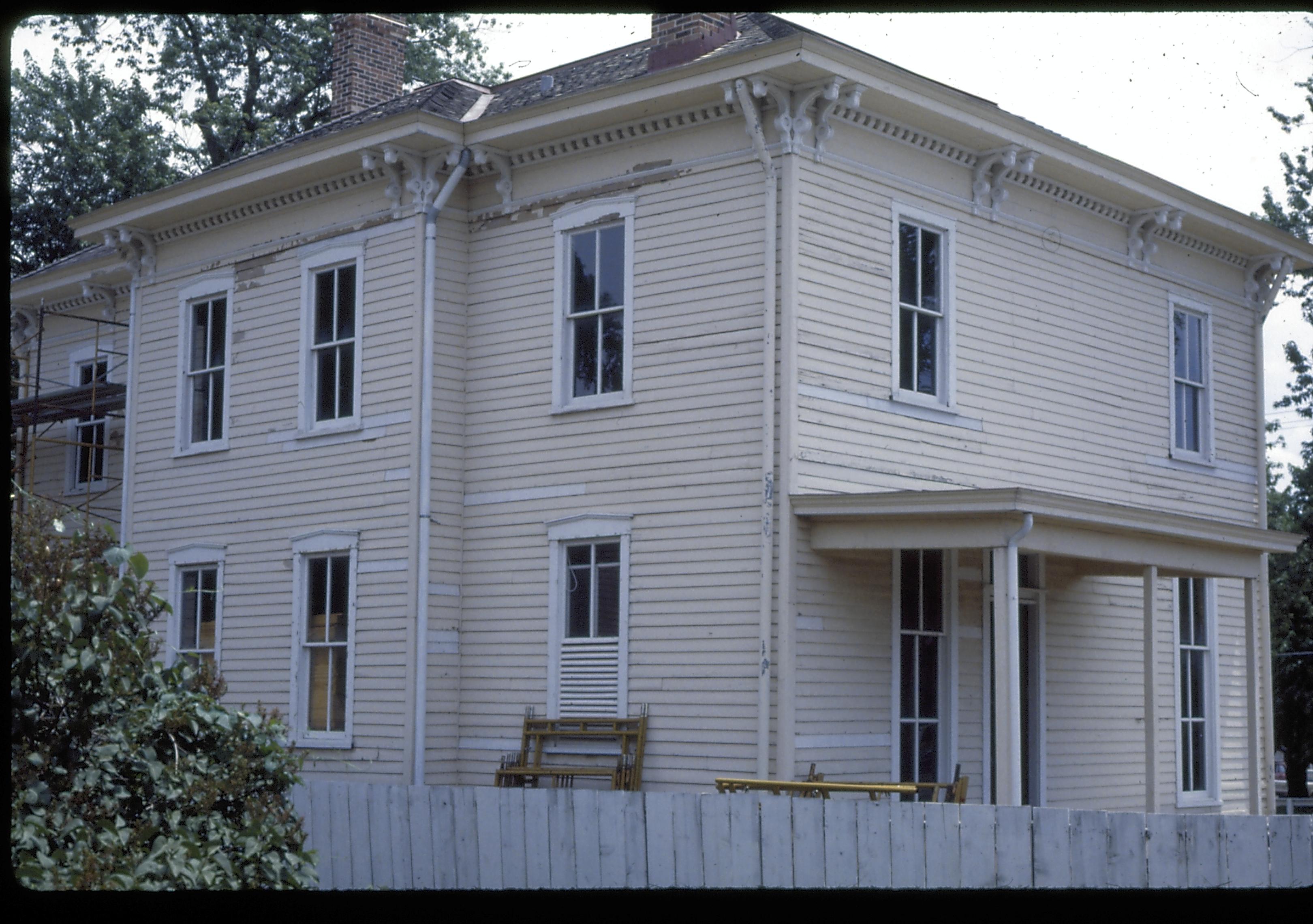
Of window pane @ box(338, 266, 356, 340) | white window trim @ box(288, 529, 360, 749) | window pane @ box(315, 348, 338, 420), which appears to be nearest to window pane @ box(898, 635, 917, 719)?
white window trim @ box(288, 529, 360, 749)

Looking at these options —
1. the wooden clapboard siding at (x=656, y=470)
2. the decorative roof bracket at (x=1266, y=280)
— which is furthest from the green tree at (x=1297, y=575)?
the wooden clapboard siding at (x=656, y=470)

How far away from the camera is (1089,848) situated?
1087 centimetres

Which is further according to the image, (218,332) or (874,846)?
(218,332)

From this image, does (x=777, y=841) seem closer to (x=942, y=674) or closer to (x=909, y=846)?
(x=909, y=846)

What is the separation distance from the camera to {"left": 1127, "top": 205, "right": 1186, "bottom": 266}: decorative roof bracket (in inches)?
766

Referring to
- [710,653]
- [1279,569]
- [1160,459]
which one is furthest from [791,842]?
[1279,569]

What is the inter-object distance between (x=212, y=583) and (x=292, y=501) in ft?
6.50

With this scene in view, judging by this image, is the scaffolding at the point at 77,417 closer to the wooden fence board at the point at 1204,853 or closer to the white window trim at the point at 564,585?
the white window trim at the point at 564,585

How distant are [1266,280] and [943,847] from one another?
13512 millimetres

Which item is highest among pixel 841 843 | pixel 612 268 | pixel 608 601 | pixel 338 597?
pixel 612 268

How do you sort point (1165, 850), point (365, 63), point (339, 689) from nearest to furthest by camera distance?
point (1165, 850)
point (339, 689)
point (365, 63)

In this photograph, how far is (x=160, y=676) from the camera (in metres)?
8.48

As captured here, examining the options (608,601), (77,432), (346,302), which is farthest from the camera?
(77,432)

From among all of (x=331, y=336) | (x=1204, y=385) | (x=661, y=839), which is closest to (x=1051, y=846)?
(x=661, y=839)
